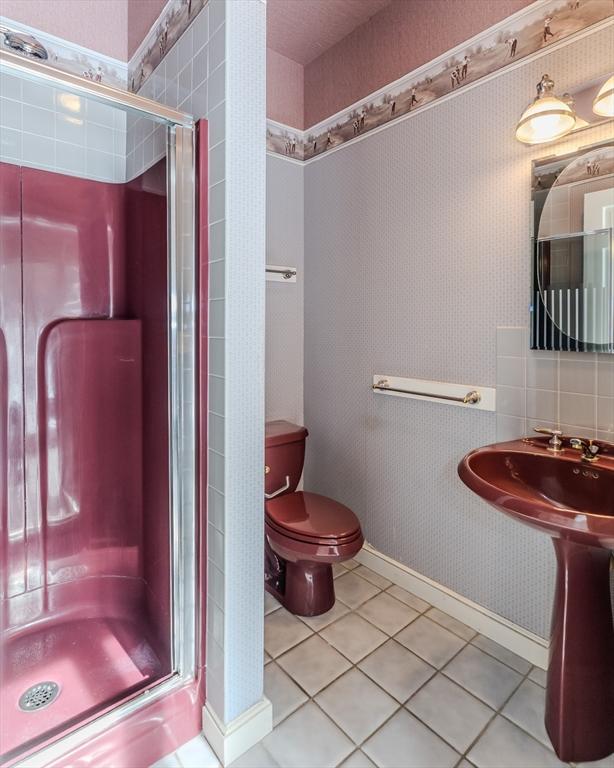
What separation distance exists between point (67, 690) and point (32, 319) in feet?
4.20

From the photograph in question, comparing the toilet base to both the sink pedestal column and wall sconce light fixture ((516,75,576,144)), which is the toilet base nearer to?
the sink pedestal column

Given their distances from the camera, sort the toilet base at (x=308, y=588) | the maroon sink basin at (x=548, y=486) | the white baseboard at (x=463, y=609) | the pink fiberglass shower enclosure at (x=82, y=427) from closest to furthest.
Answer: the maroon sink basin at (x=548, y=486), the pink fiberglass shower enclosure at (x=82, y=427), the white baseboard at (x=463, y=609), the toilet base at (x=308, y=588)

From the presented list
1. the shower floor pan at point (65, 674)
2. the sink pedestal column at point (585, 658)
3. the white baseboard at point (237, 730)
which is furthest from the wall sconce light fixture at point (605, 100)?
the shower floor pan at point (65, 674)

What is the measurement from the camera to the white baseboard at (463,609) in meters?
1.65

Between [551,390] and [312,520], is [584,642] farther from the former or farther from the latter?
[312,520]

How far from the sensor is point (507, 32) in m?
1.58

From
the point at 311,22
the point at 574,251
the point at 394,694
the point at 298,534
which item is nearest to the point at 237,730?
the point at 394,694

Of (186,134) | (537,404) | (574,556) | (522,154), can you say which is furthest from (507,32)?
(574,556)

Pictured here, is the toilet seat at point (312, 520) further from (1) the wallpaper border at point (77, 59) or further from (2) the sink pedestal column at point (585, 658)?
(1) the wallpaper border at point (77, 59)

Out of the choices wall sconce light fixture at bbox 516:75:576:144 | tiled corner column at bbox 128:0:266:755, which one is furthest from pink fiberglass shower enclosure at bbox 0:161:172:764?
wall sconce light fixture at bbox 516:75:576:144

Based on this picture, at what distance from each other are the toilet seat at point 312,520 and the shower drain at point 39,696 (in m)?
0.89

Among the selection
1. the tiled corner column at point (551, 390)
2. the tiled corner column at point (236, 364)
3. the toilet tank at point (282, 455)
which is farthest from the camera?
the toilet tank at point (282, 455)

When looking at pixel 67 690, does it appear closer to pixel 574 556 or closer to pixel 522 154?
pixel 574 556

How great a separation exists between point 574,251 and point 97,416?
1854 millimetres
